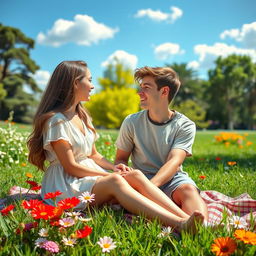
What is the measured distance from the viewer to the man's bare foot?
177 cm

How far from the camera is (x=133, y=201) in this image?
206 centimetres

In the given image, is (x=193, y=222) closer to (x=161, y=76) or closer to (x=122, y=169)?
(x=122, y=169)

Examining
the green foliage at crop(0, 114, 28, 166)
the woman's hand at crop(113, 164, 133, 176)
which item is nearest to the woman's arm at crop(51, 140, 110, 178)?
the woman's hand at crop(113, 164, 133, 176)

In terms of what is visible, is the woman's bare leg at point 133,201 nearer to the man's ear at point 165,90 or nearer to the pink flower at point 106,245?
the pink flower at point 106,245

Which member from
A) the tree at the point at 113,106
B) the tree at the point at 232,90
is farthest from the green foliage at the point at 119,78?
the tree at the point at 232,90

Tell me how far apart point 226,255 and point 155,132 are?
1.49 meters

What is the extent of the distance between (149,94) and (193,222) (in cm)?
127

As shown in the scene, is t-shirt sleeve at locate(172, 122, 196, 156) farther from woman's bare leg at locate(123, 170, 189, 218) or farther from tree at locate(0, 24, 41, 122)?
tree at locate(0, 24, 41, 122)

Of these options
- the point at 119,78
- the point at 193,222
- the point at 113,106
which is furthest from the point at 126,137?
the point at 119,78

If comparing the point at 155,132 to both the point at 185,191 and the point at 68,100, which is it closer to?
the point at 185,191

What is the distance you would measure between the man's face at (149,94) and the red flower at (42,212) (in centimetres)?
142

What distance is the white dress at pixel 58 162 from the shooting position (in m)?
2.38

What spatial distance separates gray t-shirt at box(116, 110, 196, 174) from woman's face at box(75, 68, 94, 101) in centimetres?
49

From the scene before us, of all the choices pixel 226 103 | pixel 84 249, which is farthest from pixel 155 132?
pixel 226 103
